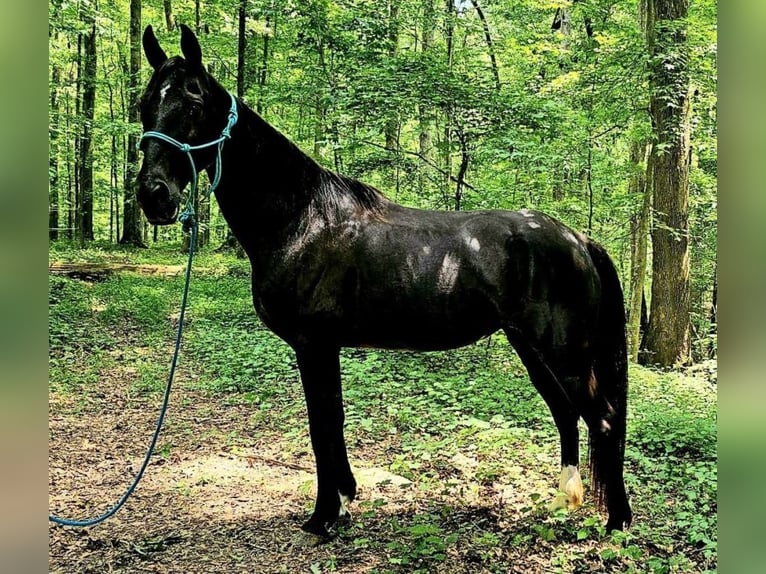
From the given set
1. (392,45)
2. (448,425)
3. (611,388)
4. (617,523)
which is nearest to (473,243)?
(611,388)

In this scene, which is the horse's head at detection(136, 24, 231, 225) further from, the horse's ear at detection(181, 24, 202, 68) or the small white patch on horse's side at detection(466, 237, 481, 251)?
the small white patch on horse's side at detection(466, 237, 481, 251)

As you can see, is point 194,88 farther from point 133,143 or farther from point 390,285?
point 133,143

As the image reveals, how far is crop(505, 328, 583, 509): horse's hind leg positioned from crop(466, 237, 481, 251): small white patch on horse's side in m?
0.60

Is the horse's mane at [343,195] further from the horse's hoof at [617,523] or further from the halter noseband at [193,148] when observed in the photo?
the horse's hoof at [617,523]

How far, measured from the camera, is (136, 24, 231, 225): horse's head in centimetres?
272

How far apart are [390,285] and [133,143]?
14.3 m

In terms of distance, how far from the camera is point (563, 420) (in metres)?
3.57

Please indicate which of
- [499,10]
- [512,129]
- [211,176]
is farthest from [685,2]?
[211,176]

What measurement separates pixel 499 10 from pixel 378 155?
6.50m

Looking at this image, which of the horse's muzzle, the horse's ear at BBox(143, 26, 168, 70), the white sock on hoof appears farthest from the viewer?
the white sock on hoof

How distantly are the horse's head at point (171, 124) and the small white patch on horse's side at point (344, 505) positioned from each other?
203cm

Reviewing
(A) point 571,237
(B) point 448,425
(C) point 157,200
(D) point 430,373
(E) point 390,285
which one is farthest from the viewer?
(D) point 430,373

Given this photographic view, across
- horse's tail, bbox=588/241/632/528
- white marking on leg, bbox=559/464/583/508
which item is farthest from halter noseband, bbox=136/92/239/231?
white marking on leg, bbox=559/464/583/508
